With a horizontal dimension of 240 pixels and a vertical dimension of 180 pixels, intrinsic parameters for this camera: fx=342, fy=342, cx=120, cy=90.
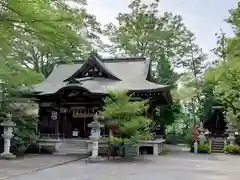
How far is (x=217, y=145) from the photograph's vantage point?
21.6 metres

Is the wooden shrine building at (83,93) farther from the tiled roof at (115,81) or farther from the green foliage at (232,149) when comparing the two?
the green foliage at (232,149)

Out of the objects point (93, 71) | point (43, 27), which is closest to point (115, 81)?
point (93, 71)

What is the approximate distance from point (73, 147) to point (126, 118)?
4.39m

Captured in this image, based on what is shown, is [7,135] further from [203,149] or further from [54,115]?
[203,149]

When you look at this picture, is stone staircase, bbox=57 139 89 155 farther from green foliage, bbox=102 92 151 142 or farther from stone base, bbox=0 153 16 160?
stone base, bbox=0 153 16 160

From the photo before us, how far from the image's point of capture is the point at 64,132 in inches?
763

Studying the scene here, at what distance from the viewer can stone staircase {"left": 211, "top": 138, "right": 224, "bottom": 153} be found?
20953 millimetres

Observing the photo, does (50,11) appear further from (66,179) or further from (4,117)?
(4,117)

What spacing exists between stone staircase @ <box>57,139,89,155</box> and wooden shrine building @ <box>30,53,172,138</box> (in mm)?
1234

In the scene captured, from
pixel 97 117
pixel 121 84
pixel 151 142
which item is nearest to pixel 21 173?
pixel 97 117

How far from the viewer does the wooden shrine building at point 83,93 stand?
18.0 m

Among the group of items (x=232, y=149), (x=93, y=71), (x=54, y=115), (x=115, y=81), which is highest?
(x=93, y=71)

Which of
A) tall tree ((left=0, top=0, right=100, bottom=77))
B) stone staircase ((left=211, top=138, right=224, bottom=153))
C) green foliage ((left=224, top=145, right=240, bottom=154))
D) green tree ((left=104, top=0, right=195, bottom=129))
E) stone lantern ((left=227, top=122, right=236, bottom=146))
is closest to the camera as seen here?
tall tree ((left=0, top=0, right=100, bottom=77))

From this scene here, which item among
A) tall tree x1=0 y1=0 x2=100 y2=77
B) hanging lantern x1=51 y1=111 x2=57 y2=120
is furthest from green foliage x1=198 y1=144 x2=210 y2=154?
tall tree x1=0 y1=0 x2=100 y2=77
